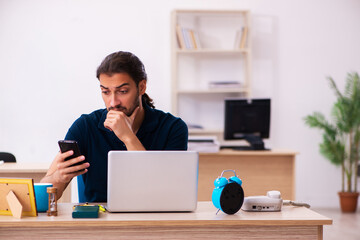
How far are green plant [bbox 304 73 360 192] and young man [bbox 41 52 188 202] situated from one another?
137 inches

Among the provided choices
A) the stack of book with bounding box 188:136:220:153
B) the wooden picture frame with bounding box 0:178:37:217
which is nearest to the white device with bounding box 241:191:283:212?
the wooden picture frame with bounding box 0:178:37:217

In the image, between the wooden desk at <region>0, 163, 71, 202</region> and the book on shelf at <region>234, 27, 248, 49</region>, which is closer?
the wooden desk at <region>0, 163, 71, 202</region>

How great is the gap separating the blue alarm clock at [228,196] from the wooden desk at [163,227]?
0.04 metres

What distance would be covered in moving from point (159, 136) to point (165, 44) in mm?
3470

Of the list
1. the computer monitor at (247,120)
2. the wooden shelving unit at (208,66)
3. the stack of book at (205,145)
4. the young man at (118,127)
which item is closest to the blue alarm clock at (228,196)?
the young man at (118,127)

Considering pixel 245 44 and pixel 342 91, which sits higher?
pixel 245 44

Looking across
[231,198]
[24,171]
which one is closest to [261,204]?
[231,198]

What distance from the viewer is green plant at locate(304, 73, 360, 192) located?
5.38 meters

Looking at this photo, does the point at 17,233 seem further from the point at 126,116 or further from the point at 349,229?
the point at 349,229

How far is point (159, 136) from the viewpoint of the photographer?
7.49 feet

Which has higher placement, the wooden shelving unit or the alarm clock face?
the wooden shelving unit

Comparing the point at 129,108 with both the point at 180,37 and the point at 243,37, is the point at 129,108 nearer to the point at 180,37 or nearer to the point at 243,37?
the point at 180,37

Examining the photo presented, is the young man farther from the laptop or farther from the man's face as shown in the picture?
the laptop

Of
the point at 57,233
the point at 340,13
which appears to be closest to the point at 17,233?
the point at 57,233
